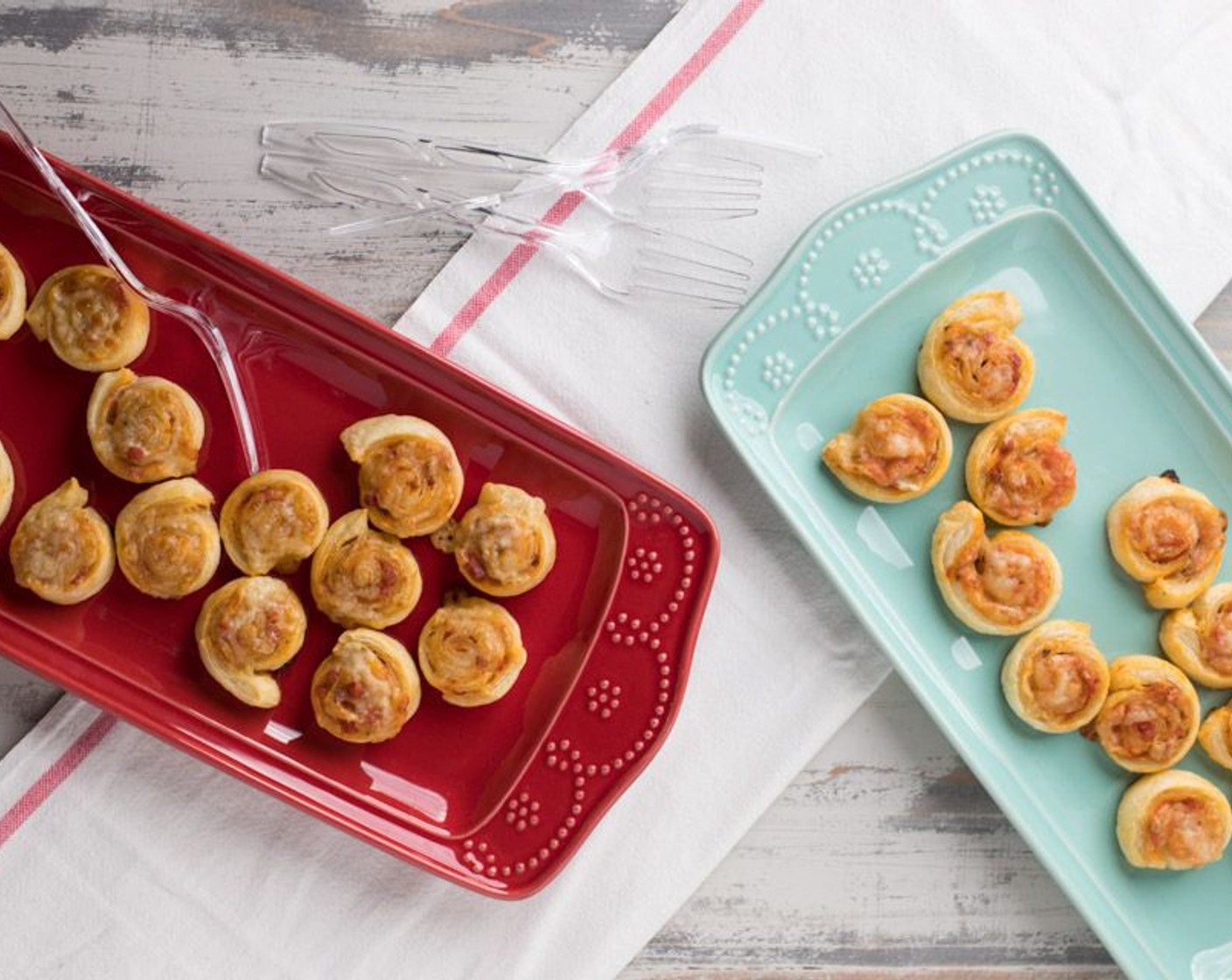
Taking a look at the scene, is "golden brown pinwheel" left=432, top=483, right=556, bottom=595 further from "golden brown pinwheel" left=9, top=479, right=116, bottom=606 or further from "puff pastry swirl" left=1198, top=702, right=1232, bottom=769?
"puff pastry swirl" left=1198, top=702, right=1232, bottom=769

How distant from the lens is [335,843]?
2.36m

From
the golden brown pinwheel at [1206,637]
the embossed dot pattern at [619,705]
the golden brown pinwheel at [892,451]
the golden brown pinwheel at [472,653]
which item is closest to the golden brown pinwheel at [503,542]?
the golden brown pinwheel at [472,653]

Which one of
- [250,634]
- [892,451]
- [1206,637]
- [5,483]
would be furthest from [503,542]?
[1206,637]

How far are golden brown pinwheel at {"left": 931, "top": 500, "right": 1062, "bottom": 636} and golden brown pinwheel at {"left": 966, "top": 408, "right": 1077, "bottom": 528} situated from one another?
0.04m

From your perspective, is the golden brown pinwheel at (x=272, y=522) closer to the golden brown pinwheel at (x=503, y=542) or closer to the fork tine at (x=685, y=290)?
the golden brown pinwheel at (x=503, y=542)

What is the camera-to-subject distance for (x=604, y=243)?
7.76ft

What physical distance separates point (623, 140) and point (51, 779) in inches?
62.9

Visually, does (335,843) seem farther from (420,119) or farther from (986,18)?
(986,18)

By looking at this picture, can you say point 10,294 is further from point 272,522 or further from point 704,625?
point 704,625

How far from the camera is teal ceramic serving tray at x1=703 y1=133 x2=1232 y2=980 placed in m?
2.30

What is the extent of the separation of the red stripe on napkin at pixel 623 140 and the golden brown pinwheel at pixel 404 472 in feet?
0.67

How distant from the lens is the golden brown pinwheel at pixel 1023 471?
7.59ft

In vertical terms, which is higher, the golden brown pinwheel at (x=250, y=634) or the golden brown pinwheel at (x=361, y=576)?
the golden brown pinwheel at (x=361, y=576)

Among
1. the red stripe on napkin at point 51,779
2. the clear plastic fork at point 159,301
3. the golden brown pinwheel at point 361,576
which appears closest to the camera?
the clear plastic fork at point 159,301
